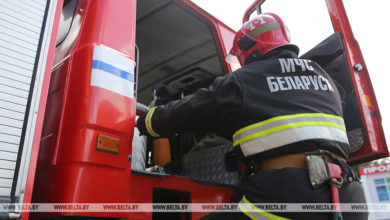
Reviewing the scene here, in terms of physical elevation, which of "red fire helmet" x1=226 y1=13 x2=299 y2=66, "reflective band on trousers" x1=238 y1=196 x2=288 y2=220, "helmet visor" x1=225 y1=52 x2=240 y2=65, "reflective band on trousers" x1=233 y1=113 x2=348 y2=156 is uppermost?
"helmet visor" x1=225 y1=52 x2=240 y2=65

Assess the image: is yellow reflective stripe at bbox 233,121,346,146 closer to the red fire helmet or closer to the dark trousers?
the dark trousers

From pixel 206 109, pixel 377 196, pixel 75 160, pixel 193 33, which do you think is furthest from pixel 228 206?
pixel 377 196

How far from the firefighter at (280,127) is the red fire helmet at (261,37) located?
0.28 feet

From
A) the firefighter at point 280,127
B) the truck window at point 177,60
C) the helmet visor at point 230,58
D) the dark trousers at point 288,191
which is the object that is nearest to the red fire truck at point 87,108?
the helmet visor at point 230,58

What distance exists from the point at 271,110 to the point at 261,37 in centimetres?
63

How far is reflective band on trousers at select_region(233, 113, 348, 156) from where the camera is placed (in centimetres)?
154

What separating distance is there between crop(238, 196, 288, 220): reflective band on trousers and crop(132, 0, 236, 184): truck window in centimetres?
168

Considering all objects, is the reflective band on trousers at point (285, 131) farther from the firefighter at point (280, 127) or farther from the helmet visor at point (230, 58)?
the helmet visor at point (230, 58)

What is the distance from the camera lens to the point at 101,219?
1678mm

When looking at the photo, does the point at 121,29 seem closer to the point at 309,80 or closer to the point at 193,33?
the point at 309,80

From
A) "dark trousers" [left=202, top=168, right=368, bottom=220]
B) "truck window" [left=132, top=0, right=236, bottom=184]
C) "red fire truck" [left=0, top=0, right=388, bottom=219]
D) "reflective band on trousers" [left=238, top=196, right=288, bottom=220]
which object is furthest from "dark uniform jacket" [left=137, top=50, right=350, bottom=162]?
"truck window" [left=132, top=0, right=236, bottom=184]

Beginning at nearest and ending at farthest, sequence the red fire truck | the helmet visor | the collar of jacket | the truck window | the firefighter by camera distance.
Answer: the red fire truck < the firefighter < the collar of jacket < the helmet visor < the truck window

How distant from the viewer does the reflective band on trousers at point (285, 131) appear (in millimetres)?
1544

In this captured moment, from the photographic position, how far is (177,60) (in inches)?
169
